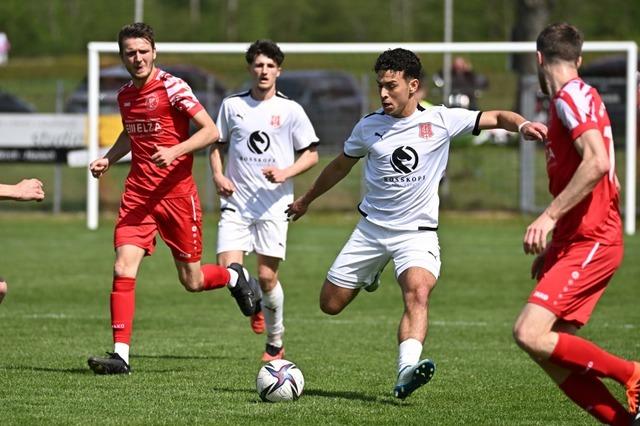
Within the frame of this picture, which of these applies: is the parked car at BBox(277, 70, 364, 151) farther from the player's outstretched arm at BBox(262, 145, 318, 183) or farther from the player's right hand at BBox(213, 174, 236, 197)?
the player's right hand at BBox(213, 174, 236, 197)

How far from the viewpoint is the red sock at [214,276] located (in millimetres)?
8781

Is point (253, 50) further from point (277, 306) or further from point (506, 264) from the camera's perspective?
point (506, 264)

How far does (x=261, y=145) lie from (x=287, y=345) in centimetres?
165

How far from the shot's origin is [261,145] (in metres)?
9.77

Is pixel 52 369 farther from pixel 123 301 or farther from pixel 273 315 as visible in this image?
pixel 273 315

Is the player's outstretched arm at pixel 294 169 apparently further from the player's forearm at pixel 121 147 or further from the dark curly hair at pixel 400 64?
the dark curly hair at pixel 400 64

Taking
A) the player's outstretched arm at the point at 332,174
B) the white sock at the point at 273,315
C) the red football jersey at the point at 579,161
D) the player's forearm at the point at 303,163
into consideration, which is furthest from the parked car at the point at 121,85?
the red football jersey at the point at 579,161

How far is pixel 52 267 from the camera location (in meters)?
15.5

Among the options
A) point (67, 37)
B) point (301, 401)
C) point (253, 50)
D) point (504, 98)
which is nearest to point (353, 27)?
point (67, 37)

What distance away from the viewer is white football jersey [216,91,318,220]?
9.76m

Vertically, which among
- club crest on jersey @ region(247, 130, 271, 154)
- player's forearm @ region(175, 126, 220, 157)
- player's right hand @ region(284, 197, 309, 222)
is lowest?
player's right hand @ region(284, 197, 309, 222)

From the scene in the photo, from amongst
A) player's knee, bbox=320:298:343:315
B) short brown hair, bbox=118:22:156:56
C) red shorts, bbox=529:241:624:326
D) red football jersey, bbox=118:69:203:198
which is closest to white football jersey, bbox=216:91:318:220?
red football jersey, bbox=118:69:203:198

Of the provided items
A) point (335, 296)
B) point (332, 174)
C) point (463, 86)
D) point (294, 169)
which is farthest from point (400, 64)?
point (463, 86)

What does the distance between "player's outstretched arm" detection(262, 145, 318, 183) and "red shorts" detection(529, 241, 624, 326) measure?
11.3 feet
